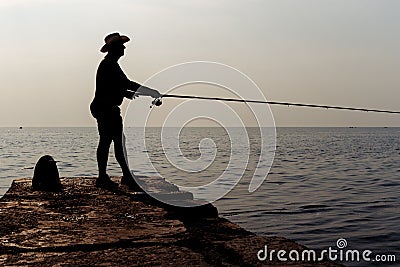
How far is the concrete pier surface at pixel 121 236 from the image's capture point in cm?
383

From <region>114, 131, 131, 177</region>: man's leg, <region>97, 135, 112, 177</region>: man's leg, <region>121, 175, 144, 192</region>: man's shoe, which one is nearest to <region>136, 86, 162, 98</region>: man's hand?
<region>114, 131, 131, 177</region>: man's leg

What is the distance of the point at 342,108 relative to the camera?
32.4 feet

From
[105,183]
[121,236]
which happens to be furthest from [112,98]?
[121,236]

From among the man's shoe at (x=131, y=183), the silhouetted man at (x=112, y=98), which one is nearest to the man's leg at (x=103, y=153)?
the silhouetted man at (x=112, y=98)

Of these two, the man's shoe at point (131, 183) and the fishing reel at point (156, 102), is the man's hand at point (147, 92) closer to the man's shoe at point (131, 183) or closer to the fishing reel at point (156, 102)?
the fishing reel at point (156, 102)

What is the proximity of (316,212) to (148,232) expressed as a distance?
7.80 metres

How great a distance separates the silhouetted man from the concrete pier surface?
1375 mm

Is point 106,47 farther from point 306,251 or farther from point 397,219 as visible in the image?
point 397,219

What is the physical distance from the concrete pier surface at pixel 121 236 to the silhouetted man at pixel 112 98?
137cm

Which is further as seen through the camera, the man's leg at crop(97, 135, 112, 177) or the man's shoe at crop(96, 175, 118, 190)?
the man's leg at crop(97, 135, 112, 177)

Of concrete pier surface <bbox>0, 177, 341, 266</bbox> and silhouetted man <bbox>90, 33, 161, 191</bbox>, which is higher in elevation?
silhouetted man <bbox>90, 33, 161, 191</bbox>

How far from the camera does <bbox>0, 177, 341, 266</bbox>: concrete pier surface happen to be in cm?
383

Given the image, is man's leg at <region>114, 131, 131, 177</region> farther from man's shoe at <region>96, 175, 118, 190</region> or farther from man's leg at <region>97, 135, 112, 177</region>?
man's shoe at <region>96, 175, 118, 190</region>

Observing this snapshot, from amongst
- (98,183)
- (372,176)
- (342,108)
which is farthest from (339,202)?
(372,176)
